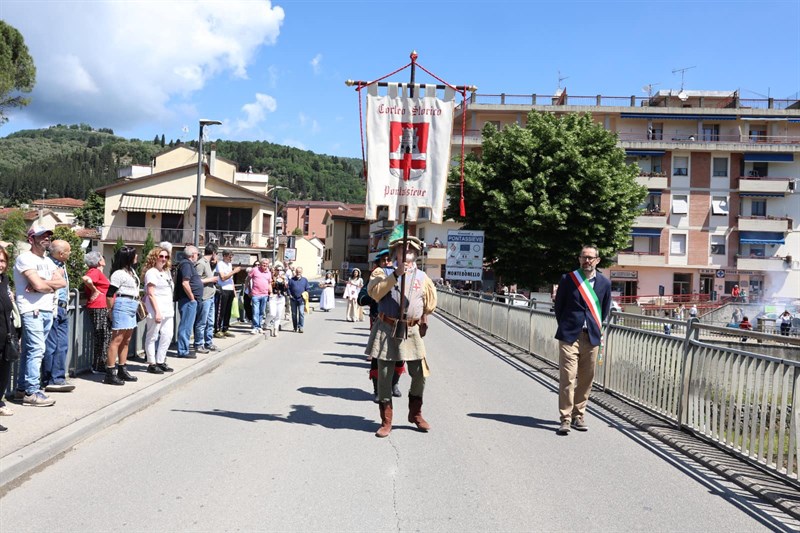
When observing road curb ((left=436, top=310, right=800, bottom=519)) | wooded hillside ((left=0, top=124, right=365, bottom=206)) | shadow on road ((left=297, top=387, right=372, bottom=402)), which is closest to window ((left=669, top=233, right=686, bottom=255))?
road curb ((left=436, top=310, right=800, bottom=519))

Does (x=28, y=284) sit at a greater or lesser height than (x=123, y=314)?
greater

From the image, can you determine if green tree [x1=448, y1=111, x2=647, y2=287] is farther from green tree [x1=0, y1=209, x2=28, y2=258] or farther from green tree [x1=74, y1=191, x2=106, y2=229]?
green tree [x1=74, y1=191, x2=106, y2=229]

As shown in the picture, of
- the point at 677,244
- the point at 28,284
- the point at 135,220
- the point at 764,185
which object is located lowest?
the point at 28,284

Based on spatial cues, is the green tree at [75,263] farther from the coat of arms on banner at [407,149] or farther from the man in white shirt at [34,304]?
the coat of arms on banner at [407,149]

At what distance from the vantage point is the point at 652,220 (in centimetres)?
5619

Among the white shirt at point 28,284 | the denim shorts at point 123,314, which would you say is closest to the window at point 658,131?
the denim shorts at point 123,314

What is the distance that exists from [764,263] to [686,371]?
5411 cm

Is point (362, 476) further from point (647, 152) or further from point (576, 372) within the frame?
point (647, 152)

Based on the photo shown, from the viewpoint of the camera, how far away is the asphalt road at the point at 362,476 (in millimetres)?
4609

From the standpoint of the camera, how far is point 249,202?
55.8 metres

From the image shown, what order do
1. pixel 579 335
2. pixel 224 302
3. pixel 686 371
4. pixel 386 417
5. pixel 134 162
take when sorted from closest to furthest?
pixel 386 417, pixel 686 371, pixel 579 335, pixel 224 302, pixel 134 162

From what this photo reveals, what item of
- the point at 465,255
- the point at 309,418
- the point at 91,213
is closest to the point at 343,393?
the point at 309,418

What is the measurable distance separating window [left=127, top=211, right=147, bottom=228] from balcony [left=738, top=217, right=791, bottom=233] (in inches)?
1796

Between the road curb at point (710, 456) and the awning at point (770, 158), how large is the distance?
5233cm
